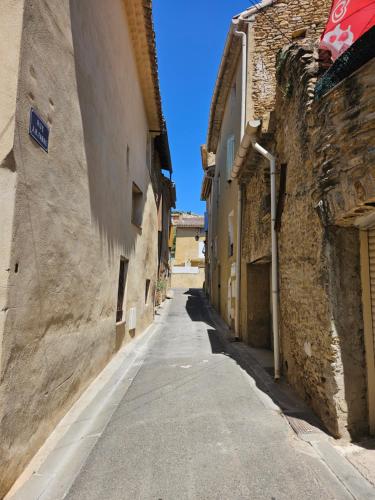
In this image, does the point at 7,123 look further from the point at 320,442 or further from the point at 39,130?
the point at 320,442

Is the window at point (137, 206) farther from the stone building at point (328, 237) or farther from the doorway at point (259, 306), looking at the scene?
the stone building at point (328, 237)

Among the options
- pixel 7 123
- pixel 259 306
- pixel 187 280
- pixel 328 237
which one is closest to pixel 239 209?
pixel 259 306

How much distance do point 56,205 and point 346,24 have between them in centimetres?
397

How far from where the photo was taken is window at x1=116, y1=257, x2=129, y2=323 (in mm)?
7652

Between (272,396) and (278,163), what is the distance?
3997 millimetres

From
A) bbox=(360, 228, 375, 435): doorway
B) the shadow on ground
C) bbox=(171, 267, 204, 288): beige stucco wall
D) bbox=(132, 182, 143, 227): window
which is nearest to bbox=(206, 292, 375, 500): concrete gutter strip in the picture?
the shadow on ground

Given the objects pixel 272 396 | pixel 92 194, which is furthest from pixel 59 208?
pixel 272 396

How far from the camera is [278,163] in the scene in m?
6.09

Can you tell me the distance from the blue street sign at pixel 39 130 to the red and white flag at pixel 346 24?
3.44 m

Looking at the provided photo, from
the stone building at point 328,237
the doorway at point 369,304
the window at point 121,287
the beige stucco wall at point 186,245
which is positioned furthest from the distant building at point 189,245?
the doorway at point 369,304

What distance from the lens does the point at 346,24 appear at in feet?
12.7

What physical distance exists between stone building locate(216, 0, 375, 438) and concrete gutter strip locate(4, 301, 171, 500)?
105 inches

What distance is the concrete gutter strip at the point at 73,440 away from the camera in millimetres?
2750

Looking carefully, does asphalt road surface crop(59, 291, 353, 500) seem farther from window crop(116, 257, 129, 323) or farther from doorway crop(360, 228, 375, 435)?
window crop(116, 257, 129, 323)
